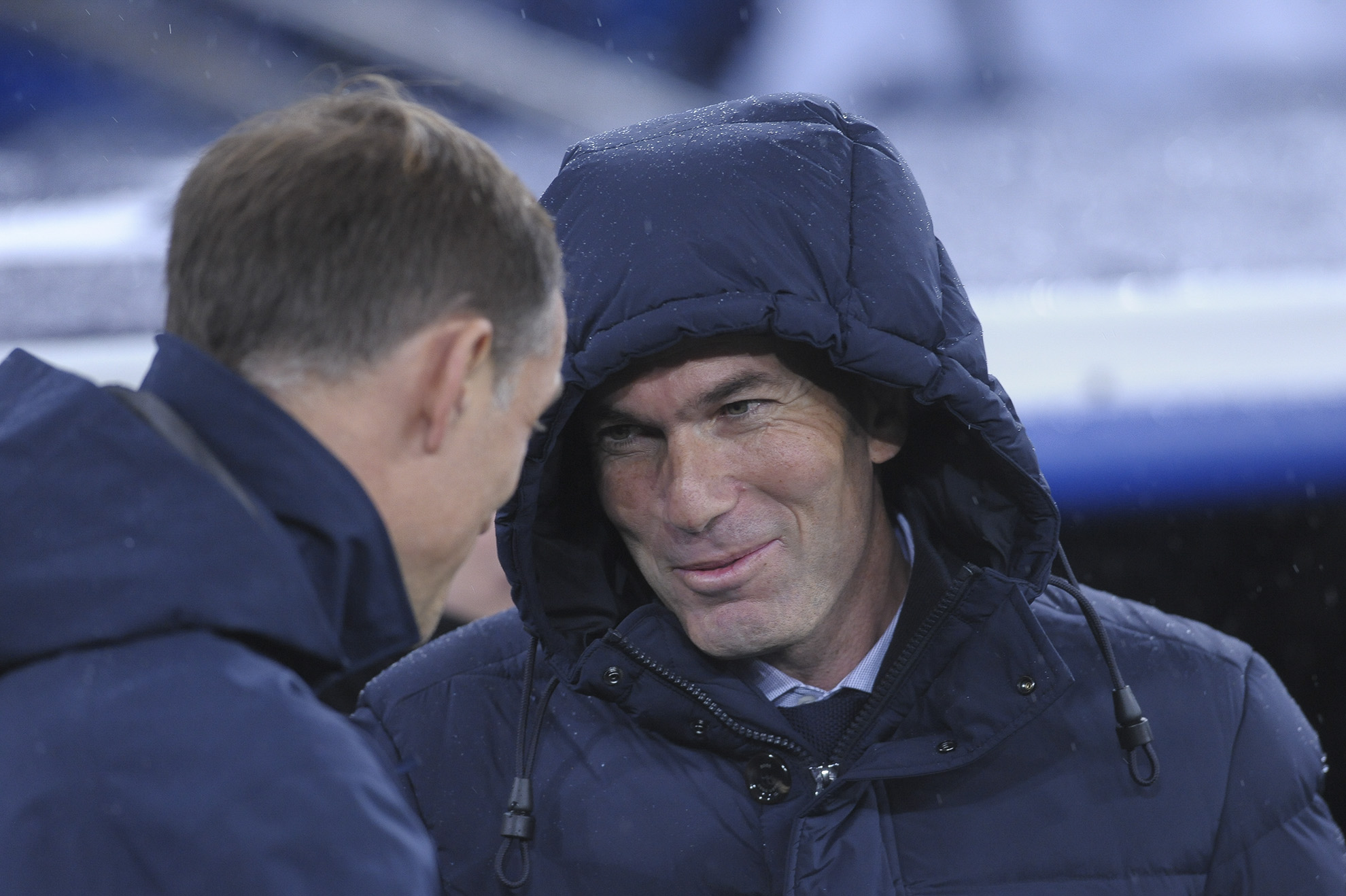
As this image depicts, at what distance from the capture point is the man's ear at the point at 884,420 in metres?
1.89

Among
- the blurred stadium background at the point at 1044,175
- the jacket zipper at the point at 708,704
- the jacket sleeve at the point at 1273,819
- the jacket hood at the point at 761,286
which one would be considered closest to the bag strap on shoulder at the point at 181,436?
the jacket hood at the point at 761,286

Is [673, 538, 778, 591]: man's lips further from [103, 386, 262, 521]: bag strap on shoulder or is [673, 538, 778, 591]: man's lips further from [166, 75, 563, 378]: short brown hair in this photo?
[103, 386, 262, 521]: bag strap on shoulder

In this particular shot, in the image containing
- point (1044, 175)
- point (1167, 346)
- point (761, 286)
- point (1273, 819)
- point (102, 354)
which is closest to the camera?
point (761, 286)

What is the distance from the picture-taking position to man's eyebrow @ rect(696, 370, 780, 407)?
5.66 feet

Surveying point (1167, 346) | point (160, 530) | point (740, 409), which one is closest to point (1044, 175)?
point (1167, 346)

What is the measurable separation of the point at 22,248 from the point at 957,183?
3626 mm

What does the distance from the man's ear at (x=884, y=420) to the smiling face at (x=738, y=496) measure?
6 cm

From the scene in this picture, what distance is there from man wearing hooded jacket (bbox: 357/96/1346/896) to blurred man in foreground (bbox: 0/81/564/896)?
1.62 feet

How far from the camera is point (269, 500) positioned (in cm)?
98

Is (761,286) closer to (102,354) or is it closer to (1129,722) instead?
(1129,722)

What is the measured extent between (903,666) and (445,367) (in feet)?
2.77

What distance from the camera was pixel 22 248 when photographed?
4527mm

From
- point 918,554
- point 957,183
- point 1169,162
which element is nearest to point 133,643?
point 918,554

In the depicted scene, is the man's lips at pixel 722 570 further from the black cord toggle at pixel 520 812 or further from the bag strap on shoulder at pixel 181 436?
the bag strap on shoulder at pixel 181 436
